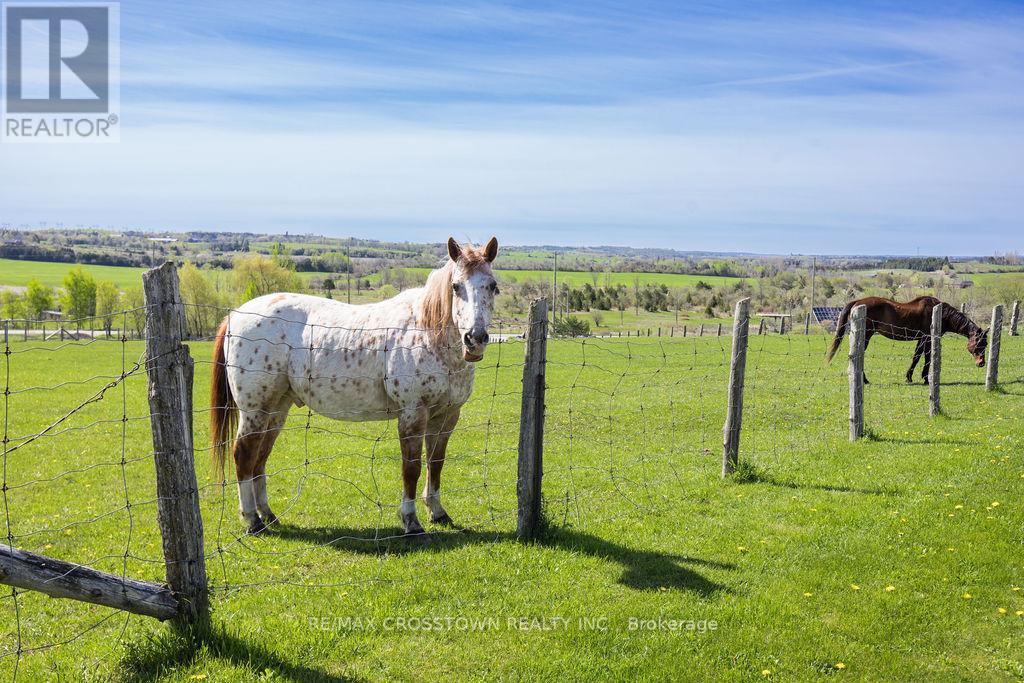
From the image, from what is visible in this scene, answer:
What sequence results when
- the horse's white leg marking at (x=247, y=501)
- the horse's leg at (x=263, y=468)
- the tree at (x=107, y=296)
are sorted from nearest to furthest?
the horse's white leg marking at (x=247, y=501) < the horse's leg at (x=263, y=468) < the tree at (x=107, y=296)

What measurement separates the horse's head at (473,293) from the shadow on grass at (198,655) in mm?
2756

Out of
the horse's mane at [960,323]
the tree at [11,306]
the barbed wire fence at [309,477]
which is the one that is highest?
the horse's mane at [960,323]

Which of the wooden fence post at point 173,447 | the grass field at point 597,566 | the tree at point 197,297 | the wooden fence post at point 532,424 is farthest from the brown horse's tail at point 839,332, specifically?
the tree at point 197,297

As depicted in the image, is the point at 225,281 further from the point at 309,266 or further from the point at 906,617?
the point at 906,617

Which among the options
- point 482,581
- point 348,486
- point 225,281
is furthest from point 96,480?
point 225,281

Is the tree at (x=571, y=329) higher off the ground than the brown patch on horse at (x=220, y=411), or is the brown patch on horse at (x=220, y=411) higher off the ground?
the brown patch on horse at (x=220, y=411)

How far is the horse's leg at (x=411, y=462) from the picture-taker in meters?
6.41

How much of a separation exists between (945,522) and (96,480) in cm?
1024

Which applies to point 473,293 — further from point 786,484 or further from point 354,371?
point 786,484

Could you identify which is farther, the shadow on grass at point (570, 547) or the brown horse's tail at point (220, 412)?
the brown horse's tail at point (220, 412)

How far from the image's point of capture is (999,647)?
4648 millimetres

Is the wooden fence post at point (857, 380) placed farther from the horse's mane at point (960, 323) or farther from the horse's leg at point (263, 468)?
the horse's mane at point (960, 323)

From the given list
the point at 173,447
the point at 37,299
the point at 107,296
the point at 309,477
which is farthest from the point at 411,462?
the point at 37,299

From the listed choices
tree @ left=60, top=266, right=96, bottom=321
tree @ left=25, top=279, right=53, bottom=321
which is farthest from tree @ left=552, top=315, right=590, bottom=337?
tree @ left=25, top=279, right=53, bottom=321
